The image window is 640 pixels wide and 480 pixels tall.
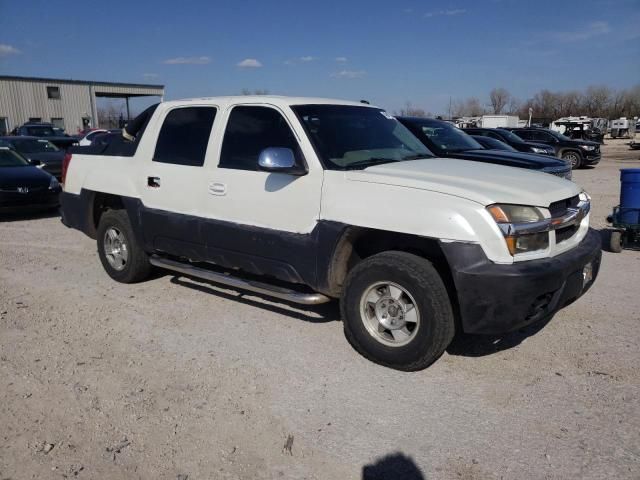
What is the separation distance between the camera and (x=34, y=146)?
48.2 ft

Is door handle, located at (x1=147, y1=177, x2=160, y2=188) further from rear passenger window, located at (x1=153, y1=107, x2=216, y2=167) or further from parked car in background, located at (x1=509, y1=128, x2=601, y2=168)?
parked car in background, located at (x1=509, y1=128, x2=601, y2=168)

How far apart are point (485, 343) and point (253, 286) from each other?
197 cm

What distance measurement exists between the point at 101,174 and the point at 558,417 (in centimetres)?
495

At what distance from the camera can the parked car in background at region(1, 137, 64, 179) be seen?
14.0 metres

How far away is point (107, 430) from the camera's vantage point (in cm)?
322

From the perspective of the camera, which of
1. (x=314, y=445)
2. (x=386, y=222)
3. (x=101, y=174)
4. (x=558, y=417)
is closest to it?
(x=314, y=445)

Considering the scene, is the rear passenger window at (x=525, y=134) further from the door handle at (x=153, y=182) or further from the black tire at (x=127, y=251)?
the door handle at (x=153, y=182)

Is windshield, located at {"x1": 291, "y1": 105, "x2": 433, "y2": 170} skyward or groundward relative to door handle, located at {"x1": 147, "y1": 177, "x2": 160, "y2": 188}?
skyward

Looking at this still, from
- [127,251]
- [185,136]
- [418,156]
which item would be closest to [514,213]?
[418,156]

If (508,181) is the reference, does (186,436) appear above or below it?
below

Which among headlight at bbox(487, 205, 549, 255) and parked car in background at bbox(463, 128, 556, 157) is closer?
headlight at bbox(487, 205, 549, 255)

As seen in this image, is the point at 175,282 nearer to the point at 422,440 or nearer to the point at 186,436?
the point at 186,436

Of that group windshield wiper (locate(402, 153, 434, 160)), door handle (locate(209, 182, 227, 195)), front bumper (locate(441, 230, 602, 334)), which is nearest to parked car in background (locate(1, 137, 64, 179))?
door handle (locate(209, 182, 227, 195))

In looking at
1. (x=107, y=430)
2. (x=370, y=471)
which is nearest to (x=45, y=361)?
(x=107, y=430)
